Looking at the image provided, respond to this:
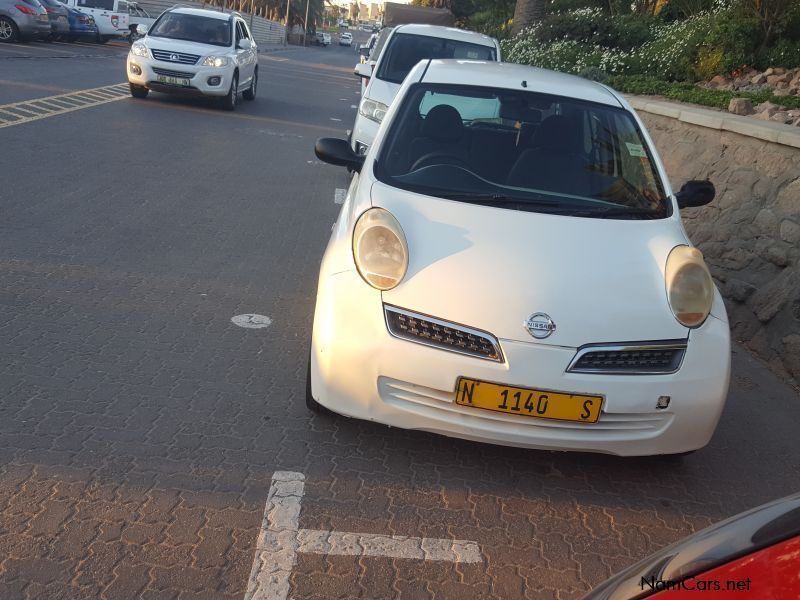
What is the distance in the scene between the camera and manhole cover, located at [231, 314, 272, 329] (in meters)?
5.83

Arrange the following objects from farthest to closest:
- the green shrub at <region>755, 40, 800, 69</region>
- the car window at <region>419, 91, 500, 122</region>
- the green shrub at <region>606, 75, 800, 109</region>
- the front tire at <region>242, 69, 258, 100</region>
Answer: the front tire at <region>242, 69, 258, 100</region> < the green shrub at <region>755, 40, 800, 69</region> < the green shrub at <region>606, 75, 800, 109</region> < the car window at <region>419, 91, 500, 122</region>

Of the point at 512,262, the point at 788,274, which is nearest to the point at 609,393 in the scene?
the point at 512,262

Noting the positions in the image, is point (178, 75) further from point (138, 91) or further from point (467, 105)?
point (467, 105)

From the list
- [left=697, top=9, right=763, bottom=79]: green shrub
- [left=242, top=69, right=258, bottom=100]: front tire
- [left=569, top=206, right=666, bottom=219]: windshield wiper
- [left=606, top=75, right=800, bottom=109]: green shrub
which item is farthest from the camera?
[left=242, top=69, right=258, bottom=100]: front tire

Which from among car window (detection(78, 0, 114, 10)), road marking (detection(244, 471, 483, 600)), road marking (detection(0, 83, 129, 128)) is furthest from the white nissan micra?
car window (detection(78, 0, 114, 10))

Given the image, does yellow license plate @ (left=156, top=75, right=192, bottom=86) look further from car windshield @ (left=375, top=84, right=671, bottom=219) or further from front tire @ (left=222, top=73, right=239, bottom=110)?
car windshield @ (left=375, top=84, right=671, bottom=219)

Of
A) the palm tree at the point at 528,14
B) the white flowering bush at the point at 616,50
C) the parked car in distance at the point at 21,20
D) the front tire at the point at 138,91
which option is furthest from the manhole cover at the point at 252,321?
the parked car in distance at the point at 21,20

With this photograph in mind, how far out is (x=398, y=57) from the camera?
12.7m

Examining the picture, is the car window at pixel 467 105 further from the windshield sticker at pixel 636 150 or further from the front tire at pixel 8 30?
the front tire at pixel 8 30

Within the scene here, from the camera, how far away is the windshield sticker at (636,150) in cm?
544

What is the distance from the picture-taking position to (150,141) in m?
12.6

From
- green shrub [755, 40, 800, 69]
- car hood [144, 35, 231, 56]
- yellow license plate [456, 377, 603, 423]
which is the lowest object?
car hood [144, 35, 231, 56]

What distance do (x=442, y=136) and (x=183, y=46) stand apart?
1293 centimetres

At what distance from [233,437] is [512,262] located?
1471mm
